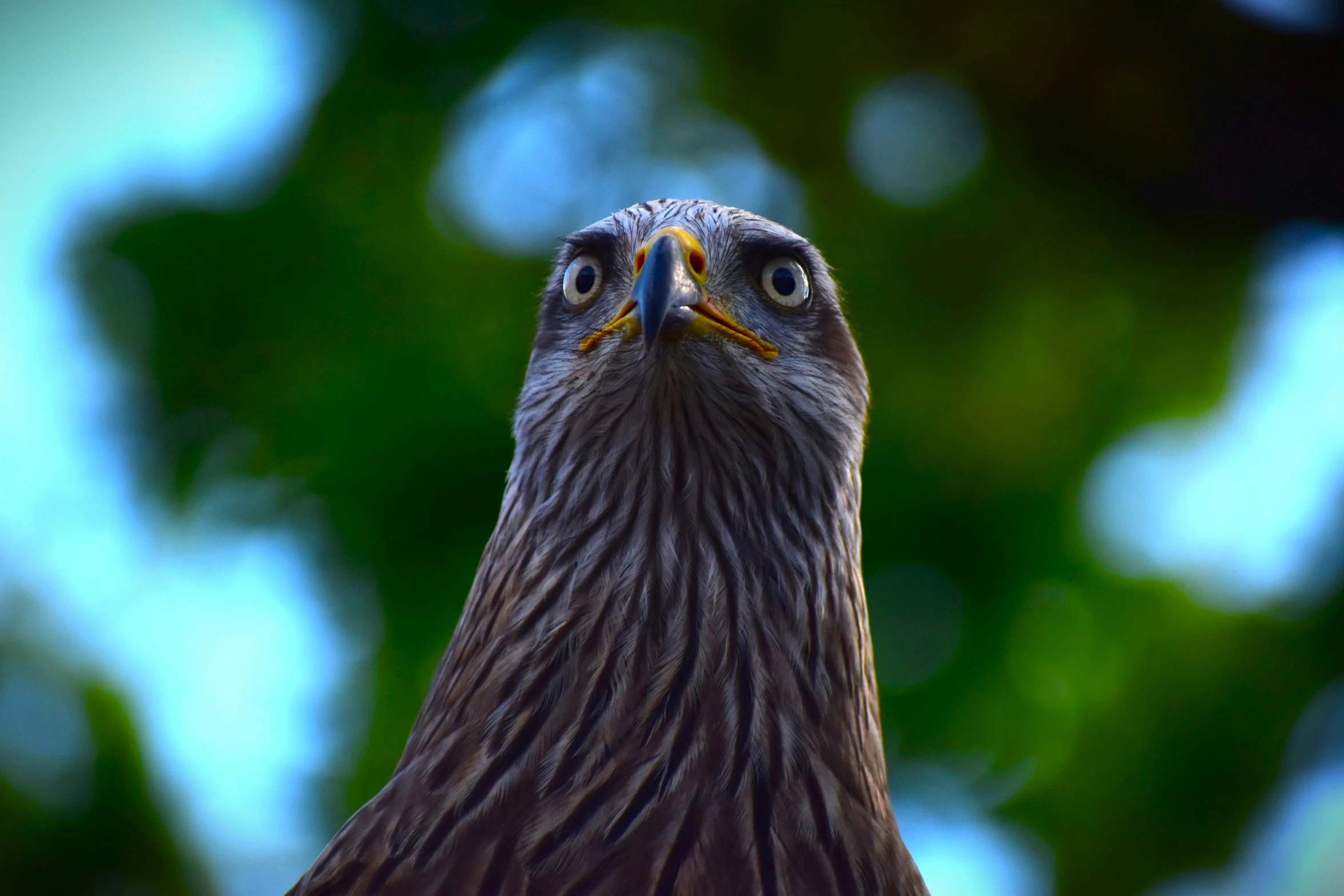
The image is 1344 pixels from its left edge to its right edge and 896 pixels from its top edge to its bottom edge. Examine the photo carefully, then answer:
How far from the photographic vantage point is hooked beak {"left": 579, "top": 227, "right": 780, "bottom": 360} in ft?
7.47

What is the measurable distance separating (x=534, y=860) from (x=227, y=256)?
4.60m

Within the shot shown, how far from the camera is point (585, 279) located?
279 centimetres

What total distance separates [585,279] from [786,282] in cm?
53

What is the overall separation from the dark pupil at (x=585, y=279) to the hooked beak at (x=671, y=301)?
222 millimetres

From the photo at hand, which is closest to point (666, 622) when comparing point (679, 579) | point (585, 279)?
point (679, 579)

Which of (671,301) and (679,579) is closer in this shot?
(671,301)

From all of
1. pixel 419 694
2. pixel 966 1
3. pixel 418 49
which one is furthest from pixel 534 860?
pixel 966 1

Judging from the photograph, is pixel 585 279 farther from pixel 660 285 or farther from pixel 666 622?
pixel 666 622

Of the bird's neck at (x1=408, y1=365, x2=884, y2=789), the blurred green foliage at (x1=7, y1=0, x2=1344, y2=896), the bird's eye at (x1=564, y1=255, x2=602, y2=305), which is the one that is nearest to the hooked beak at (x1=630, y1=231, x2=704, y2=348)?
the bird's neck at (x1=408, y1=365, x2=884, y2=789)

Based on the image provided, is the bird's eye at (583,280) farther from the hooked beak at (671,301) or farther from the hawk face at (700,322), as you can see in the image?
the hooked beak at (671,301)

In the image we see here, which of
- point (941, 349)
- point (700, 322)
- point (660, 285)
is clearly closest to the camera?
point (660, 285)

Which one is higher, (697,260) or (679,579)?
→ (697,260)

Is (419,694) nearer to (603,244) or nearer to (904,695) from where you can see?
(904,695)

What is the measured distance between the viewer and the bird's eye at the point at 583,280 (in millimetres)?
2770
